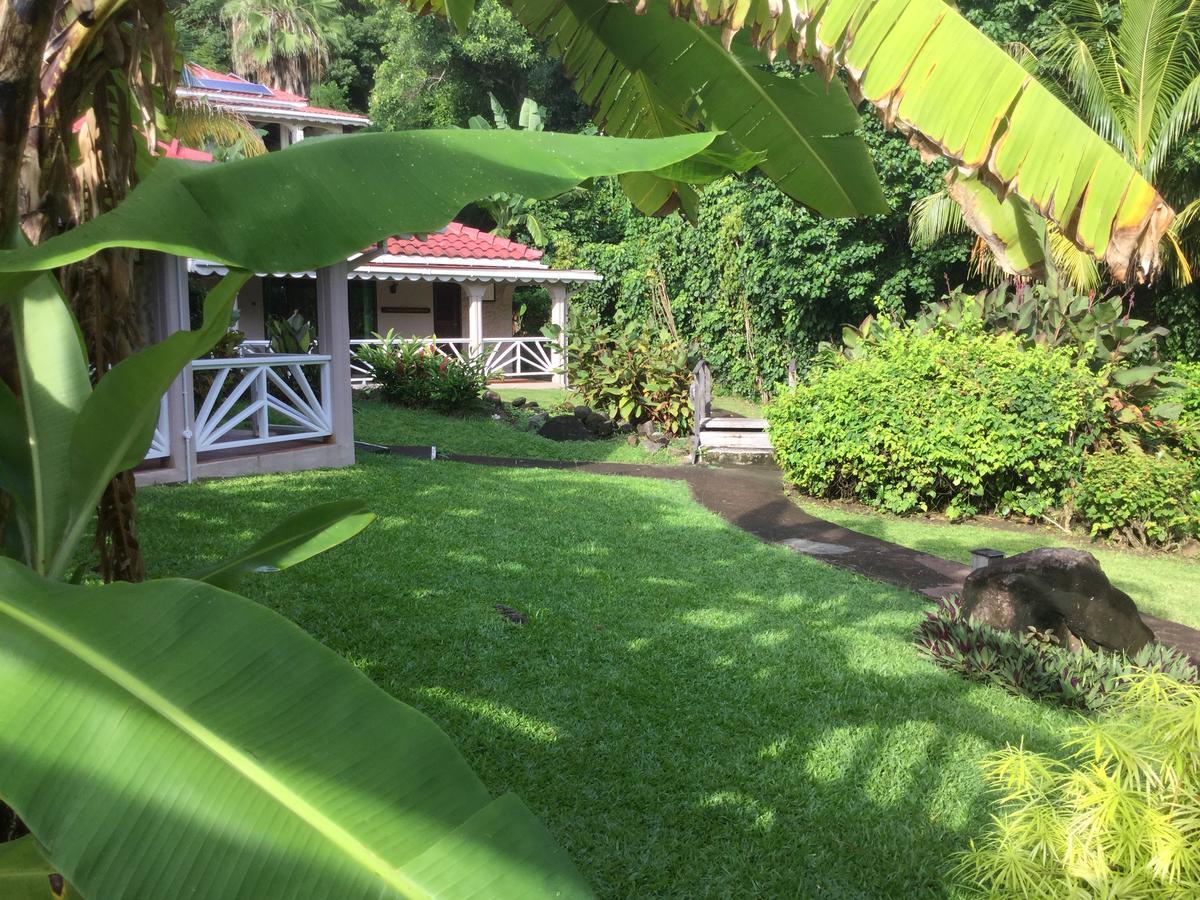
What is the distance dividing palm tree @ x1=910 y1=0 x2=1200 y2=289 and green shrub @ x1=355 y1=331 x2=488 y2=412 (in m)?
8.12

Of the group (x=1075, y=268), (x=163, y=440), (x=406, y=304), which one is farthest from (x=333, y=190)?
(x=406, y=304)

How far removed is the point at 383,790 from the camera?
50.2 inches

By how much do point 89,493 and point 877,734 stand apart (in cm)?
367

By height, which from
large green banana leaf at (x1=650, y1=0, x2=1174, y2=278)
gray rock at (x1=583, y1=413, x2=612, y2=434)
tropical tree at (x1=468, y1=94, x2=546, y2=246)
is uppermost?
tropical tree at (x1=468, y1=94, x2=546, y2=246)

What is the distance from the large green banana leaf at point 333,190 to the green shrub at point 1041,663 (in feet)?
14.0

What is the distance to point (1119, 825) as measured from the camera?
2232 millimetres

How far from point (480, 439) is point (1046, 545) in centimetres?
761

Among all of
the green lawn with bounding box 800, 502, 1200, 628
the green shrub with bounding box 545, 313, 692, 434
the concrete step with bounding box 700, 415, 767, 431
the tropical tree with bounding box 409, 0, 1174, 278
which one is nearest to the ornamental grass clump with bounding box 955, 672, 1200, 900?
the tropical tree with bounding box 409, 0, 1174, 278

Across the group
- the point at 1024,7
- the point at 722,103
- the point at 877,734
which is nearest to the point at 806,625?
the point at 877,734

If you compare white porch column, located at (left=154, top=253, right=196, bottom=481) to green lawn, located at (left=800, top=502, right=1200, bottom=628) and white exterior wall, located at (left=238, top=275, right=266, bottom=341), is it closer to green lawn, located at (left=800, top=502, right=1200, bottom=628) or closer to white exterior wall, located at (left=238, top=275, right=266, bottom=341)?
green lawn, located at (left=800, top=502, right=1200, bottom=628)

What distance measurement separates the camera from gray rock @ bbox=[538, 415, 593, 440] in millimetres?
14602

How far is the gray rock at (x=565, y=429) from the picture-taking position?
47.9 feet

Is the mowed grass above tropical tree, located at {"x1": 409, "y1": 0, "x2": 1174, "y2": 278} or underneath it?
underneath

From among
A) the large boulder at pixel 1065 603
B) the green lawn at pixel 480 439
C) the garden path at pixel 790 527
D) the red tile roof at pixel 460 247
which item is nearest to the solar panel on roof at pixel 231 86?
the red tile roof at pixel 460 247
